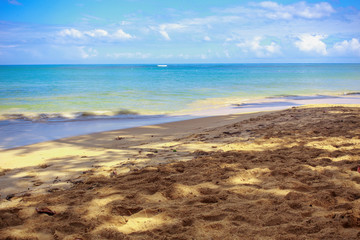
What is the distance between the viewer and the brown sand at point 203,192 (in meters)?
2.46

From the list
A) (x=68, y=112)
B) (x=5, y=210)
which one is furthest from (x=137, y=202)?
(x=68, y=112)

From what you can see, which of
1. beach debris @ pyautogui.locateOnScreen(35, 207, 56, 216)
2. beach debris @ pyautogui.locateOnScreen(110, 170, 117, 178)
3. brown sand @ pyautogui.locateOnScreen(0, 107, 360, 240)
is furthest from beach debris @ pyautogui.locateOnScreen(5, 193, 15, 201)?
beach debris @ pyautogui.locateOnScreen(110, 170, 117, 178)

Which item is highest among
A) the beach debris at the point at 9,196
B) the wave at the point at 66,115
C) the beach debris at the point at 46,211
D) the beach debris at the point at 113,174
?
the wave at the point at 66,115

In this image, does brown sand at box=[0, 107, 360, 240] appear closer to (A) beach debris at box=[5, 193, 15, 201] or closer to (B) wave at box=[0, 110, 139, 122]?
(A) beach debris at box=[5, 193, 15, 201]

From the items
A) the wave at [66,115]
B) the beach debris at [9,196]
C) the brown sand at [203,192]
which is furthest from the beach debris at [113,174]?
the wave at [66,115]

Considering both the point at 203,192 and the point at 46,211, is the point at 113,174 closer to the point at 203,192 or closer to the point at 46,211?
the point at 46,211

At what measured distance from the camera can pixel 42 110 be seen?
13773 millimetres

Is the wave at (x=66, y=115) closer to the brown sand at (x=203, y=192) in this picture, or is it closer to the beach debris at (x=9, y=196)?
the brown sand at (x=203, y=192)

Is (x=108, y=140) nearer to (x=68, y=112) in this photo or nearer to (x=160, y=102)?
(x=68, y=112)

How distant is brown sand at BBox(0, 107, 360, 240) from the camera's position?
96.7 inches

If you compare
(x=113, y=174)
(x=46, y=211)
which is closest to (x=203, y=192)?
(x=113, y=174)

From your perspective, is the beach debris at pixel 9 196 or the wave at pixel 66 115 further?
the wave at pixel 66 115

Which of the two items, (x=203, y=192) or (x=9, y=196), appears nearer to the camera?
(x=203, y=192)

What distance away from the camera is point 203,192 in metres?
3.29
